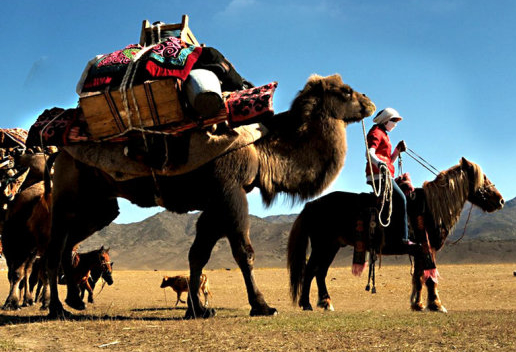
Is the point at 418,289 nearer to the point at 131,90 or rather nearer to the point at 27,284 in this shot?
the point at 131,90

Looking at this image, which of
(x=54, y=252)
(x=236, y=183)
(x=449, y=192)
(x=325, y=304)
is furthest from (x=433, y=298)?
(x=54, y=252)

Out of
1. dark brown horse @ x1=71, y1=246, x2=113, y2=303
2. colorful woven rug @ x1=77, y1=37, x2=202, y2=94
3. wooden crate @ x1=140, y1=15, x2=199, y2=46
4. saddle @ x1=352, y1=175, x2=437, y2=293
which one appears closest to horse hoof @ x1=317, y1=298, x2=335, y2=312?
saddle @ x1=352, y1=175, x2=437, y2=293

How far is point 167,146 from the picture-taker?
734 cm

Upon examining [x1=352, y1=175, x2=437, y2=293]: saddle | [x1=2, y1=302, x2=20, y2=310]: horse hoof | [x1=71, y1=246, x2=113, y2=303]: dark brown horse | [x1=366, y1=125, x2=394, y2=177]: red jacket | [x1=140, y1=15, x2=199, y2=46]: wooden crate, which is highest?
[x1=140, y1=15, x2=199, y2=46]: wooden crate

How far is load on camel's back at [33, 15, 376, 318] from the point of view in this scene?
7215mm

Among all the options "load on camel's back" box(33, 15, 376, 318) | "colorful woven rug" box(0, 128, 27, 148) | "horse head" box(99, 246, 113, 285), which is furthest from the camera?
"horse head" box(99, 246, 113, 285)

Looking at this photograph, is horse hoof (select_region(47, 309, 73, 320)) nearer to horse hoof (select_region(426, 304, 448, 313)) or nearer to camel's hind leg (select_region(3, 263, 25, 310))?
camel's hind leg (select_region(3, 263, 25, 310))

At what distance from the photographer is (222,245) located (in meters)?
96.6

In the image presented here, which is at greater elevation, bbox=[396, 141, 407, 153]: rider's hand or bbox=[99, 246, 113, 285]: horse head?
bbox=[396, 141, 407, 153]: rider's hand

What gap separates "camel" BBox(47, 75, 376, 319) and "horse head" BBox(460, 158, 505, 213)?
2.58 meters

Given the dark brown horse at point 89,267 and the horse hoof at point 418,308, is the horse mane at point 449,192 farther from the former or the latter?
the dark brown horse at point 89,267

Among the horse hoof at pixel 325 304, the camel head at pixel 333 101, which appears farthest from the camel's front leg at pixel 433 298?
the camel head at pixel 333 101

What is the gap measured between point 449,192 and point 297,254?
273 centimetres

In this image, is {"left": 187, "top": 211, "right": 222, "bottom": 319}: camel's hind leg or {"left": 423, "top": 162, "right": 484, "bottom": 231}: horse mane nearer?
{"left": 187, "top": 211, "right": 222, "bottom": 319}: camel's hind leg
